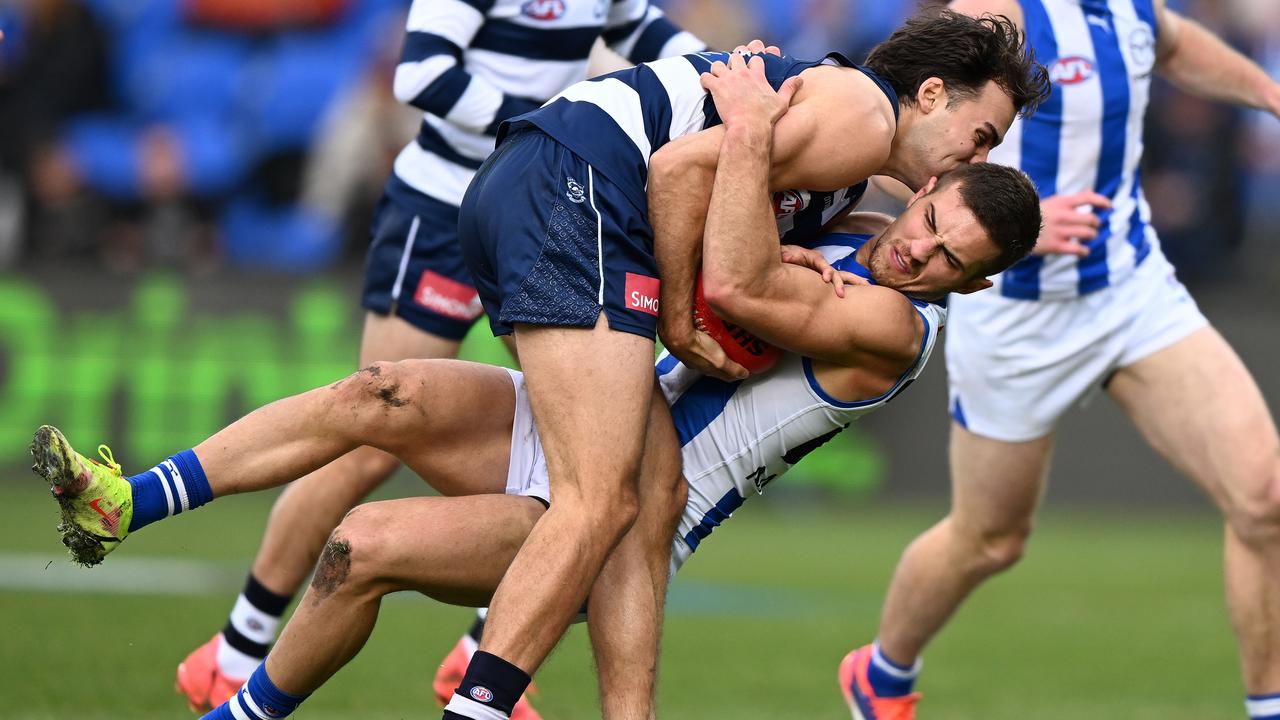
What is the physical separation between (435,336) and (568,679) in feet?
6.31

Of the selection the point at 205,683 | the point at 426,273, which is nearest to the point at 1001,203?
the point at 426,273

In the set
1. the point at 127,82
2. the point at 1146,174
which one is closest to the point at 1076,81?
the point at 1146,174

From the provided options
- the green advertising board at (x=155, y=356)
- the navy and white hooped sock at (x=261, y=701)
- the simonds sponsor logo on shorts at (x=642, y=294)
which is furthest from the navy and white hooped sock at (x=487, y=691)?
the green advertising board at (x=155, y=356)

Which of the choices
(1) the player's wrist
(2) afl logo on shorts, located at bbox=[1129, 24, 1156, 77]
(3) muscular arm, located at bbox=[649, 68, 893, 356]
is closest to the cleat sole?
(3) muscular arm, located at bbox=[649, 68, 893, 356]

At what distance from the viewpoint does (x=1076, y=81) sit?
6172mm

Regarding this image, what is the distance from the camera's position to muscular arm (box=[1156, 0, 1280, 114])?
6.44m

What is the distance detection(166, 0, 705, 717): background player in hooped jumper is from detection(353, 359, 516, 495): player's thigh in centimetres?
121

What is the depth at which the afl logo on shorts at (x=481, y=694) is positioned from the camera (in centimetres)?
435

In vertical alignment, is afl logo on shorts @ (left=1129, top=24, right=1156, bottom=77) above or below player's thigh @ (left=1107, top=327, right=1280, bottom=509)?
above

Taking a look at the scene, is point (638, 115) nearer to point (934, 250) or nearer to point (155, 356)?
point (934, 250)

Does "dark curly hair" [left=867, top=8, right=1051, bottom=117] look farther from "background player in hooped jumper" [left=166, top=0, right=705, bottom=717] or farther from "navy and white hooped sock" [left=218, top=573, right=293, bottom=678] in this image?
"navy and white hooped sock" [left=218, top=573, right=293, bottom=678]

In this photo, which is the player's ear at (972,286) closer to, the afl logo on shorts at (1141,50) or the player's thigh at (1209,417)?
the player's thigh at (1209,417)

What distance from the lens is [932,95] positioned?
4887 millimetres

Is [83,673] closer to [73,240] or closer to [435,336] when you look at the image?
[435,336]
